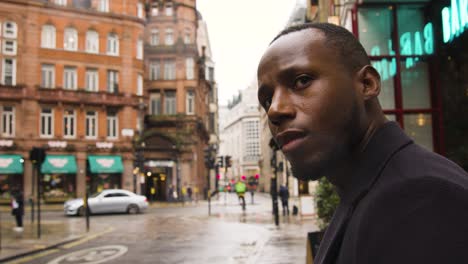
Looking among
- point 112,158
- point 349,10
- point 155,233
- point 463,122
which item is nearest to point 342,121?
point 463,122

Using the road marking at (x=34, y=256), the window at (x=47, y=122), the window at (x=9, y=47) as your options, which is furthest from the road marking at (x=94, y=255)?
the window at (x=9, y=47)

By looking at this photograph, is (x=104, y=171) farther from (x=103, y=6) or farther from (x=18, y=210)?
(x=18, y=210)

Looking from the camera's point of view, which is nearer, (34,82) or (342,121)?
(342,121)

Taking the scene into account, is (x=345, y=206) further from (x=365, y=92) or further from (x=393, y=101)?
(x=393, y=101)

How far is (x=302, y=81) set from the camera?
108 centimetres

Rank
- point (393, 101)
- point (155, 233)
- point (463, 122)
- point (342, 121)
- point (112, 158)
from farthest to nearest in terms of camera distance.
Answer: point (112, 158)
point (155, 233)
point (393, 101)
point (463, 122)
point (342, 121)

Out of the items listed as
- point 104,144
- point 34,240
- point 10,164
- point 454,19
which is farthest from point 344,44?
point 104,144

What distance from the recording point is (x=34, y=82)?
37.3m

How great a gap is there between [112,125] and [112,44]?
274 inches

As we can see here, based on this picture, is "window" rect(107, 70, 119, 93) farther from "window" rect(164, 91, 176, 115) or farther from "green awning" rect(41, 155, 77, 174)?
"window" rect(164, 91, 176, 115)

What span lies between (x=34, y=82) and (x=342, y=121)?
131 feet

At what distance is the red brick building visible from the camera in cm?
3641

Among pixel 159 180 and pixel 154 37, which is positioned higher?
pixel 154 37

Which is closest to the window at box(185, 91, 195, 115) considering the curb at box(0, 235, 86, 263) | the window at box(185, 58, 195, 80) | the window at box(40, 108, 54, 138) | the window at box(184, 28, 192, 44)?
the window at box(185, 58, 195, 80)
